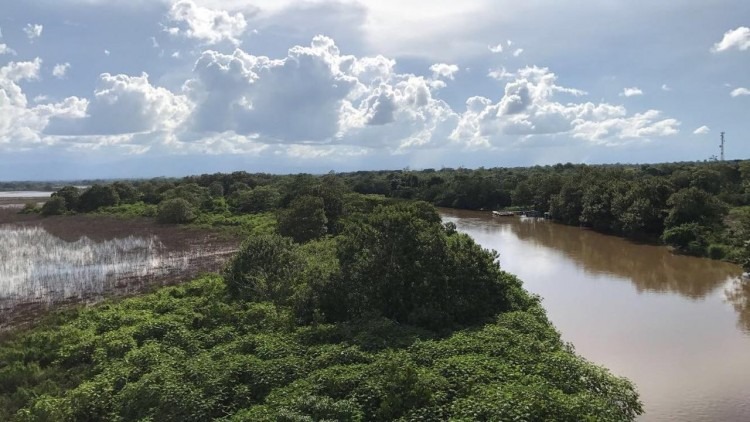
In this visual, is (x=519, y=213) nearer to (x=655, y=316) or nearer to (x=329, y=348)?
(x=655, y=316)

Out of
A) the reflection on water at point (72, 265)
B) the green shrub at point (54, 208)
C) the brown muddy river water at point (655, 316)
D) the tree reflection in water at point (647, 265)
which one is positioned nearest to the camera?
the brown muddy river water at point (655, 316)

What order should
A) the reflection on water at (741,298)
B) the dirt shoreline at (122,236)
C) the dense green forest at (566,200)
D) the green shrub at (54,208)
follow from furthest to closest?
the green shrub at (54,208) < the dense green forest at (566,200) < the dirt shoreline at (122,236) < the reflection on water at (741,298)

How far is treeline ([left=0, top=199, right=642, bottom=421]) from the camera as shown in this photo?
1080 cm

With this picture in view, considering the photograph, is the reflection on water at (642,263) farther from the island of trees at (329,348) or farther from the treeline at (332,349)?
the treeline at (332,349)

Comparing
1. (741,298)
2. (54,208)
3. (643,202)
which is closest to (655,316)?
(741,298)

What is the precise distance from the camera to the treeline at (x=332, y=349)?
1080cm

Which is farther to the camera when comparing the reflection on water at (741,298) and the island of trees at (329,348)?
the reflection on water at (741,298)

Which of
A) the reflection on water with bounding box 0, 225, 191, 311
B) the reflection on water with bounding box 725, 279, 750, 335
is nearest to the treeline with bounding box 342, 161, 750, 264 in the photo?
the reflection on water with bounding box 725, 279, 750, 335

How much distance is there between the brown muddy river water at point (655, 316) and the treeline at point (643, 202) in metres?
2.12

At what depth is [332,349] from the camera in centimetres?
1335

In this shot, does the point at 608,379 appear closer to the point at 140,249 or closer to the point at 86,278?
the point at 86,278

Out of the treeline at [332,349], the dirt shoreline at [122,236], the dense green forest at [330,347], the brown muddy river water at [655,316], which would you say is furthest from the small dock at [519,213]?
the treeline at [332,349]

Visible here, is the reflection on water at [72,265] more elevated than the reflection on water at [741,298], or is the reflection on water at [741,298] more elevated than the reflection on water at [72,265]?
the reflection on water at [72,265]

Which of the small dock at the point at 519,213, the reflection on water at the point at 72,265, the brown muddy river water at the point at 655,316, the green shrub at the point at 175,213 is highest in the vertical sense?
the green shrub at the point at 175,213
